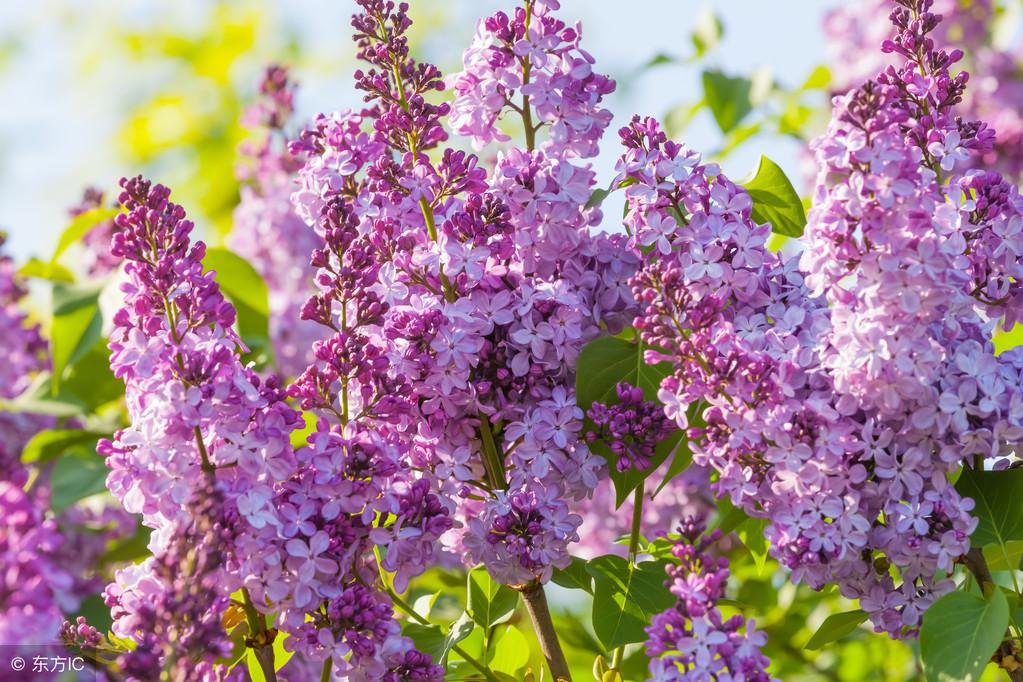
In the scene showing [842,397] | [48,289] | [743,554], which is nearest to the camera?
[842,397]

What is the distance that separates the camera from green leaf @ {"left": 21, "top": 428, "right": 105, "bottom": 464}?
2037 millimetres

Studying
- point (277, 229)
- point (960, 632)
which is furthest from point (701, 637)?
point (277, 229)

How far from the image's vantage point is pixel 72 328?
1.91 m

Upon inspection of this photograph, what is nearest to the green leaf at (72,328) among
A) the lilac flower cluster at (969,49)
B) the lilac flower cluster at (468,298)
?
the lilac flower cluster at (468,298)

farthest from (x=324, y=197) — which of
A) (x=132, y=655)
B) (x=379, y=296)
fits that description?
(x=132, y=655)

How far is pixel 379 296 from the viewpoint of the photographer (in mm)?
1268

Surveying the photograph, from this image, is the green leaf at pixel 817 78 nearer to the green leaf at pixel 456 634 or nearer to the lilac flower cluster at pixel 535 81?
the lilac flower cluster at pixel 535 81

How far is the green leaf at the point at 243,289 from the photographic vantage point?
2082 millimetres

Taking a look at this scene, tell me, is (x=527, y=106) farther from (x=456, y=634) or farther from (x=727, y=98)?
(x=727, y=98)

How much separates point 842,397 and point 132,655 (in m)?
0.66

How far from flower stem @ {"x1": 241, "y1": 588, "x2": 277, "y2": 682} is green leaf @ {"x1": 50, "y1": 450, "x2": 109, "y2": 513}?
56cm

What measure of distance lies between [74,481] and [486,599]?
661 mm

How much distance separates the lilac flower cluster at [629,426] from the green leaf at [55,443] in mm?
1123

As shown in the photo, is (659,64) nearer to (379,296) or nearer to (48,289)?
(48,289)
